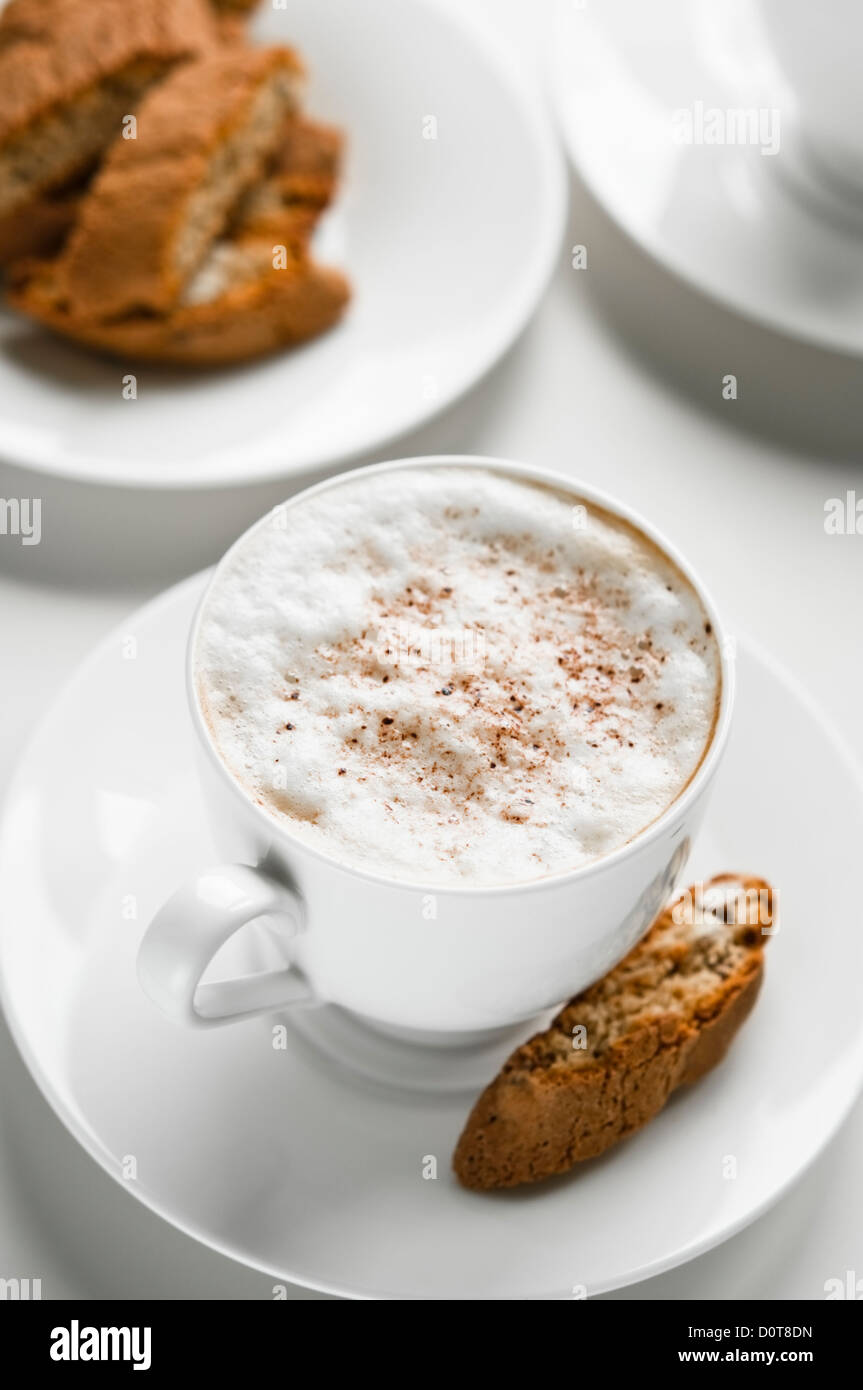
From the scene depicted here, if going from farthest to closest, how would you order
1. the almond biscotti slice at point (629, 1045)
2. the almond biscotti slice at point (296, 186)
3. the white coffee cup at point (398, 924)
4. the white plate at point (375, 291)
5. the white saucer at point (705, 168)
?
the almond biscotti slice at point (296, 186) < the white saucer at point (705, 168) < the white plate at point (375, 291) < the almond biscotti slice at point (629, 1045) < the white coffee cup at point (398, 924)

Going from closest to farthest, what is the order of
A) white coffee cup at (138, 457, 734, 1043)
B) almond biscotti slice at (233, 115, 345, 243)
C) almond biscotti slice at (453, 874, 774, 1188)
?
white coffee cup at (138, 457, 734, 1043), almond biscotti slice at (453, 874, 774, 1188), almond biscotti slice at (233, 115, 345, 243)

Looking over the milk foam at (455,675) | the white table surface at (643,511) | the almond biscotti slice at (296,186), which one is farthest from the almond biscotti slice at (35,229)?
the milk foam at (455,675)

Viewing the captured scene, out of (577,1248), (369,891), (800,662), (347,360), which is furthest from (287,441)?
(577,1248)

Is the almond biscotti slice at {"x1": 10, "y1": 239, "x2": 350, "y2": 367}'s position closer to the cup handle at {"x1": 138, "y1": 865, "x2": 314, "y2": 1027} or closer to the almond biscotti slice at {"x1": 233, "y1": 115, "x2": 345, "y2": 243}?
the almond biscotti slice at {"x1": 233, "y1": 115, "x2": 345, "y2": 243}

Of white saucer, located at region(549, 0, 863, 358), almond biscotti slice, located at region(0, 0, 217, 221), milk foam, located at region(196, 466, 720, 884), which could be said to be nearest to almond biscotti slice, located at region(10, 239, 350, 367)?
almond biscotti slice, located at region(0, 0, 217, 221)

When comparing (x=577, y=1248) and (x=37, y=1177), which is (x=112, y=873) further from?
(x=577, y=1248)

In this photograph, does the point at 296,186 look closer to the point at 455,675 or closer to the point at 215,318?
the point at 215,318

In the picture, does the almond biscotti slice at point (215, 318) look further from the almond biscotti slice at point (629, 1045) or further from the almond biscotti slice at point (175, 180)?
the almond biscotti slice at point (629, 1045)
